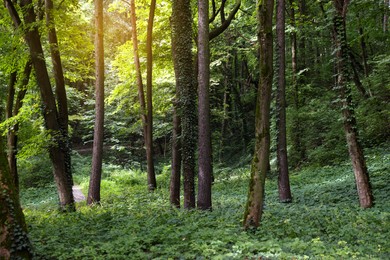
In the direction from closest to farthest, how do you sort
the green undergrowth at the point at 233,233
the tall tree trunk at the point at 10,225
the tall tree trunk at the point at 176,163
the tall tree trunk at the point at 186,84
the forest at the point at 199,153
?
the tall tree trunk at the point at 10,225
the green undergrowth at the point at 233,233
the forest at the point at 199,153
the tall tree trunk at the point at 186,84
the tall tree trunk at the point at 176,163

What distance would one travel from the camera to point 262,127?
23.3 ft

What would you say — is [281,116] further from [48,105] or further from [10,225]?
[10,225]

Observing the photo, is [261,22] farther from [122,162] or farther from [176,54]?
[122,162]

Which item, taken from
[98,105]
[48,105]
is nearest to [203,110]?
[48,105]

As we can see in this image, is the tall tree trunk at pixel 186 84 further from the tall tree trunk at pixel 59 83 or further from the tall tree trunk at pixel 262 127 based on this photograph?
the tall tree trunk at pixel 59 83

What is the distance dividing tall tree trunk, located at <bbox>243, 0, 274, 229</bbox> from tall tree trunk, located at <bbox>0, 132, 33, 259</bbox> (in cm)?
402

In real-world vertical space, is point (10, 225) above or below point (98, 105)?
below

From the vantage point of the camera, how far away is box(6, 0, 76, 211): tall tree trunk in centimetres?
1074

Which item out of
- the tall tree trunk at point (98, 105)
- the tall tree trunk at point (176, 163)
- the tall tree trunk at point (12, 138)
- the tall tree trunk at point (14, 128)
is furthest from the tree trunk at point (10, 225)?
the tall tree trunk at point (12, 138)

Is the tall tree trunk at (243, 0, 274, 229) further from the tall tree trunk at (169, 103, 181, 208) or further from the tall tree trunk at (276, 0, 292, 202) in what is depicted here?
the tall tree trunk at (276, 0, 292, 202)

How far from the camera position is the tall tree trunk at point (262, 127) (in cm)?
703

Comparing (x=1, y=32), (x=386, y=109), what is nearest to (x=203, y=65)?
(x=1, y=32)

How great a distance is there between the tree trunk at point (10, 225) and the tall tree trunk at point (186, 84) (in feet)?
19.5

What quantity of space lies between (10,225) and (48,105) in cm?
667
